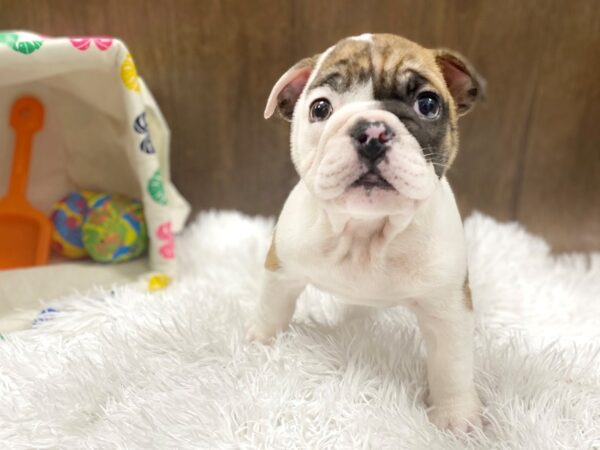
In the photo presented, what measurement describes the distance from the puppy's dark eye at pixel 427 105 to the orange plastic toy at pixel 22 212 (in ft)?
3.79

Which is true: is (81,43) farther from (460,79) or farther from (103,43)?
(460,79)

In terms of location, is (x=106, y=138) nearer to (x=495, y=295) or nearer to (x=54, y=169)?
(x=54, y=169)

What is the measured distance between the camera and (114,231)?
1663 mm

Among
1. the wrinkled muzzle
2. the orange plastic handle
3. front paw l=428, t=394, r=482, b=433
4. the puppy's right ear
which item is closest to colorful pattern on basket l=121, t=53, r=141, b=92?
the orange plastic handle

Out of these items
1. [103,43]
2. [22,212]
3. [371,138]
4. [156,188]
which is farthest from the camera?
[22,212]

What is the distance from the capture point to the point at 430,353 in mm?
1102

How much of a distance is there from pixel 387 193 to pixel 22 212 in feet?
3.94

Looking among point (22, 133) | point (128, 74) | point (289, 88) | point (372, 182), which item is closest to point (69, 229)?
point (22, 133)

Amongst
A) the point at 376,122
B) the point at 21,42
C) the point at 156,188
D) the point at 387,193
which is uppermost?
the point at 21,42

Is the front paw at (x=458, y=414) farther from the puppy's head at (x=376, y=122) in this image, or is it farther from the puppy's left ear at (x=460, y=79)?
the puppy's left ear at (x=460, y=79)

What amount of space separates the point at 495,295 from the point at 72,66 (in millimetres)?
1192

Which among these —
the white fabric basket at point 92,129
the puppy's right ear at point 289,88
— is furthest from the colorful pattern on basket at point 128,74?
the puppy's right ear at point 289,88

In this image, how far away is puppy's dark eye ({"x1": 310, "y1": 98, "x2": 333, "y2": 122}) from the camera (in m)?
0.99

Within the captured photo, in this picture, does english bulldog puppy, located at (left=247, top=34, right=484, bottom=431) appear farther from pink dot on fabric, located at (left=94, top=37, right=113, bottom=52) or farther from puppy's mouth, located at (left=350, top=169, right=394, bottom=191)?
pink dot on fabric, located at (left=94, top=37, right=113, bottom=52)
